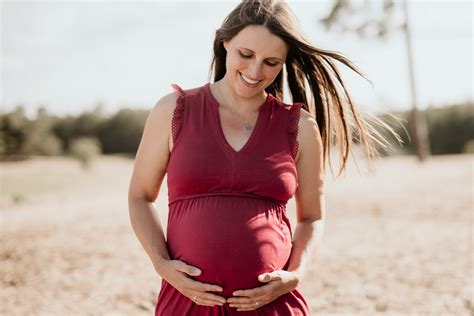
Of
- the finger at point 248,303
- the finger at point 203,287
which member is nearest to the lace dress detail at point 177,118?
the finger at point 203,287

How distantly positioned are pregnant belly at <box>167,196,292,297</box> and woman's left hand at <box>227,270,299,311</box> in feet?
0.15

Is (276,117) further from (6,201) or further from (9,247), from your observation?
(6,201)

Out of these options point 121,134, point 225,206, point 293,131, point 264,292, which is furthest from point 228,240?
point 121,134

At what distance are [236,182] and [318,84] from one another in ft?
2.91

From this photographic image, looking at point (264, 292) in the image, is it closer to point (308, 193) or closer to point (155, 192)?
point (308, 193)

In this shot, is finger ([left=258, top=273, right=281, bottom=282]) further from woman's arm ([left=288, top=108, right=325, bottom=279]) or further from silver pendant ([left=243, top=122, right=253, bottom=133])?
silver pendant ([left=243, top=122, right=253, bottom=133])

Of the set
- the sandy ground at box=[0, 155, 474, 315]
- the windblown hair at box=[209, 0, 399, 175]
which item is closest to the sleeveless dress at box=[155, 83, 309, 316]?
the windblown hair at box=[209, 0, 399, 175]

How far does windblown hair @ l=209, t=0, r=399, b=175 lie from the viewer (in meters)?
2.31

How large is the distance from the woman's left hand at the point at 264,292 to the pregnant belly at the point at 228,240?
4cm

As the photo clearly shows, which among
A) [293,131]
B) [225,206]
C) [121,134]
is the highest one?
[293,131]

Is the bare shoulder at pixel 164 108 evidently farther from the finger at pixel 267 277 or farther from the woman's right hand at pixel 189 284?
the finger at pixel 267 277

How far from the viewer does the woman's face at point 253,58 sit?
2.16 metres

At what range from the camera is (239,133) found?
7.24ft

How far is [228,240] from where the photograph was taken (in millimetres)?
2037
